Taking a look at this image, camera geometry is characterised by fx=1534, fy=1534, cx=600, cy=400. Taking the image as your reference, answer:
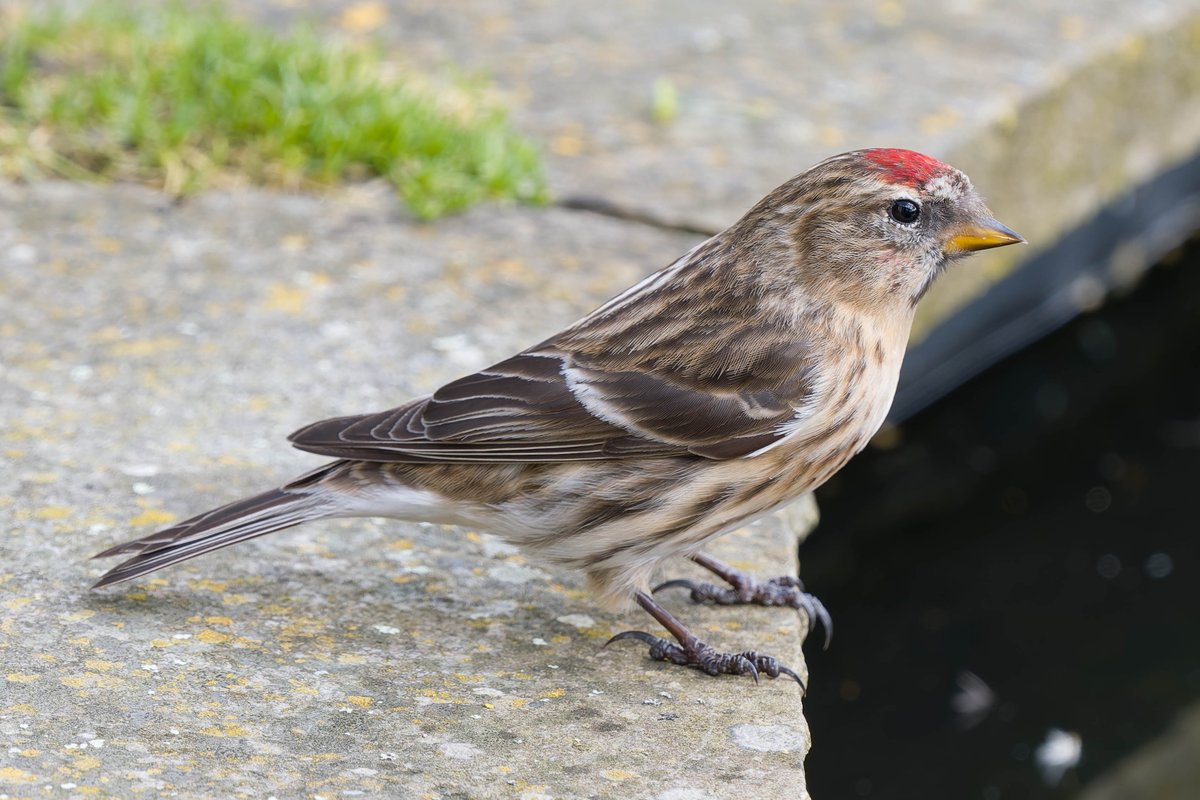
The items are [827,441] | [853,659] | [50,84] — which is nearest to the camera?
[827,441]

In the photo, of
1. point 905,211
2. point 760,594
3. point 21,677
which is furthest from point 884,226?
point 21,677

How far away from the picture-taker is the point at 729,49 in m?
6.54

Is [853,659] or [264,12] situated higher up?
[264,12]

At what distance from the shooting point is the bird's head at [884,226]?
11.6 ft

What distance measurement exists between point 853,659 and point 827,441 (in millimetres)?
1692

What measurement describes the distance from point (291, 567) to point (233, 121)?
229cm

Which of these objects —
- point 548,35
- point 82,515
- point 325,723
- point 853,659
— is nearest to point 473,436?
point 325,723

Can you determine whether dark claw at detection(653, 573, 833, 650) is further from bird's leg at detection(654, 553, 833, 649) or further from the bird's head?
the bird's head

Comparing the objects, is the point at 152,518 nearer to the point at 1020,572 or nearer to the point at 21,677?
the point at 21,677

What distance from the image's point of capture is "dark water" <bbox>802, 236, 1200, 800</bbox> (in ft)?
15.1

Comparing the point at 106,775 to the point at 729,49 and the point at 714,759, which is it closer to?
the point at 714,759

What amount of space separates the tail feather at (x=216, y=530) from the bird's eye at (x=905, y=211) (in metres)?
1.46

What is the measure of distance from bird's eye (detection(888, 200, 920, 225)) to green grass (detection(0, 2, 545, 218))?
2.00m

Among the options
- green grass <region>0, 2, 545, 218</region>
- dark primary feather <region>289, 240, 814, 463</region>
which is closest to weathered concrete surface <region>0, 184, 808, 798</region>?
green grass <region>0, 2, 545, 218</region>
